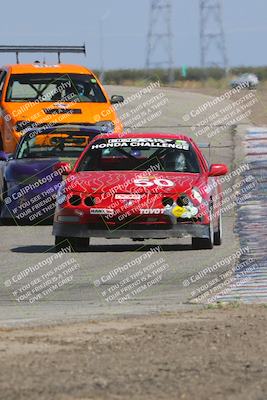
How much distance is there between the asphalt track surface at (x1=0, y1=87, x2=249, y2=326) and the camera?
980 cm

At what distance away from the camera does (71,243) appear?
47.1ft

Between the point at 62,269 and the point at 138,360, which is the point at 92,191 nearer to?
the point at 62,269

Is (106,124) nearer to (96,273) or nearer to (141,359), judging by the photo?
(96,273)

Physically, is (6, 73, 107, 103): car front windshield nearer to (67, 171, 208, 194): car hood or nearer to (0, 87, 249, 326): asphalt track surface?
A: (0, 87, 249, 326): asphalt track surface

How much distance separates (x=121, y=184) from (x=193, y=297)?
150 inches

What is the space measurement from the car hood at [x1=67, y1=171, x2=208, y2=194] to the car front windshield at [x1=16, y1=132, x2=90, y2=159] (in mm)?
3549

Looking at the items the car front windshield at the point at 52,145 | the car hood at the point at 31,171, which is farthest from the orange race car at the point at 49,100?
the car hood at the point at 31,171

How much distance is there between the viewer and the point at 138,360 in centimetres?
724

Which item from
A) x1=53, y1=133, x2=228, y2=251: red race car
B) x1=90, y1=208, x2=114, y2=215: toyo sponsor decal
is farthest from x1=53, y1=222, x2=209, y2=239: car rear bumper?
x1=90, y1=208, x2=114, y2=215: toyo sponsor decal

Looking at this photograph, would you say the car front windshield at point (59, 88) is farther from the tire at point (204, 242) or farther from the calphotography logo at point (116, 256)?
the tire at point (204, 242)

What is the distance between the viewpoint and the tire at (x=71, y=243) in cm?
1427

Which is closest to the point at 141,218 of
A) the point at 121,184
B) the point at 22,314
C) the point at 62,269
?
the point at 121,184

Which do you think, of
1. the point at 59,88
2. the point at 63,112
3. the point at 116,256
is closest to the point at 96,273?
the point at 116,256

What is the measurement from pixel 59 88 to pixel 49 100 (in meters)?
0.50
